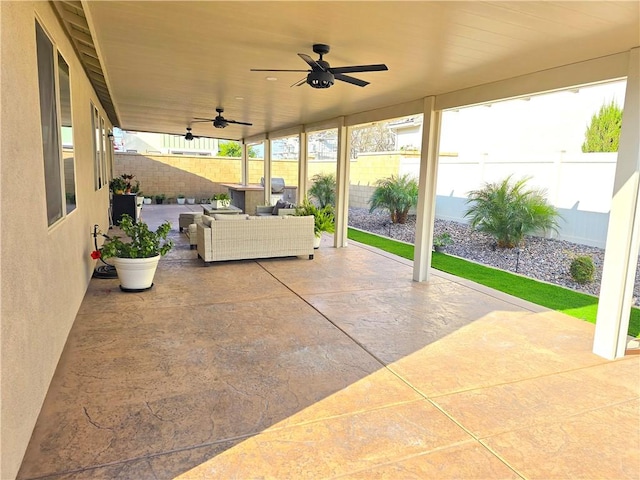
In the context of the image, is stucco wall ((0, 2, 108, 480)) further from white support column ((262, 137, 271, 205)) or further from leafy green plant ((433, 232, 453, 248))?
white support column ((262, 137, 271, 205))

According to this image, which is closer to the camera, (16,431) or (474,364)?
(16,431)

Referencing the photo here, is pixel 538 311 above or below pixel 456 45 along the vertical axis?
below

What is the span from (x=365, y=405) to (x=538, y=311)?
10.1 feet

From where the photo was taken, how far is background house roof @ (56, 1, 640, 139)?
3014mm

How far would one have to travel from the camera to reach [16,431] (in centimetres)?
207

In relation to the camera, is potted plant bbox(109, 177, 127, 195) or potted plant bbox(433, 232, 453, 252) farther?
potted plant bbox(109, 177, 127, 195)

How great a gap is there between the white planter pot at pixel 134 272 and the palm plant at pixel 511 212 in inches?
242

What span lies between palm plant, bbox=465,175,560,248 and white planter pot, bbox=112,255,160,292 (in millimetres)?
6148

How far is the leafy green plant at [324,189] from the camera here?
13867mm

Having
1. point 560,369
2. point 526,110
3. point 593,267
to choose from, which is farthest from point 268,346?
point 526,110

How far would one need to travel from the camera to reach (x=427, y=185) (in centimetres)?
614

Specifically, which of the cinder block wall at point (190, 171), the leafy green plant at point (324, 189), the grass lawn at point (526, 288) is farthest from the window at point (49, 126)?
the cinder block wall at point (190, 171)

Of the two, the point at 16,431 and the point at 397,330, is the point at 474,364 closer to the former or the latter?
the point at 397,330

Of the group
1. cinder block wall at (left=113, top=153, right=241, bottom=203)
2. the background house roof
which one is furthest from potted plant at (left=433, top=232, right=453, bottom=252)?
cinder block wall at (left=113, top=153, right=241, bottom=203)
